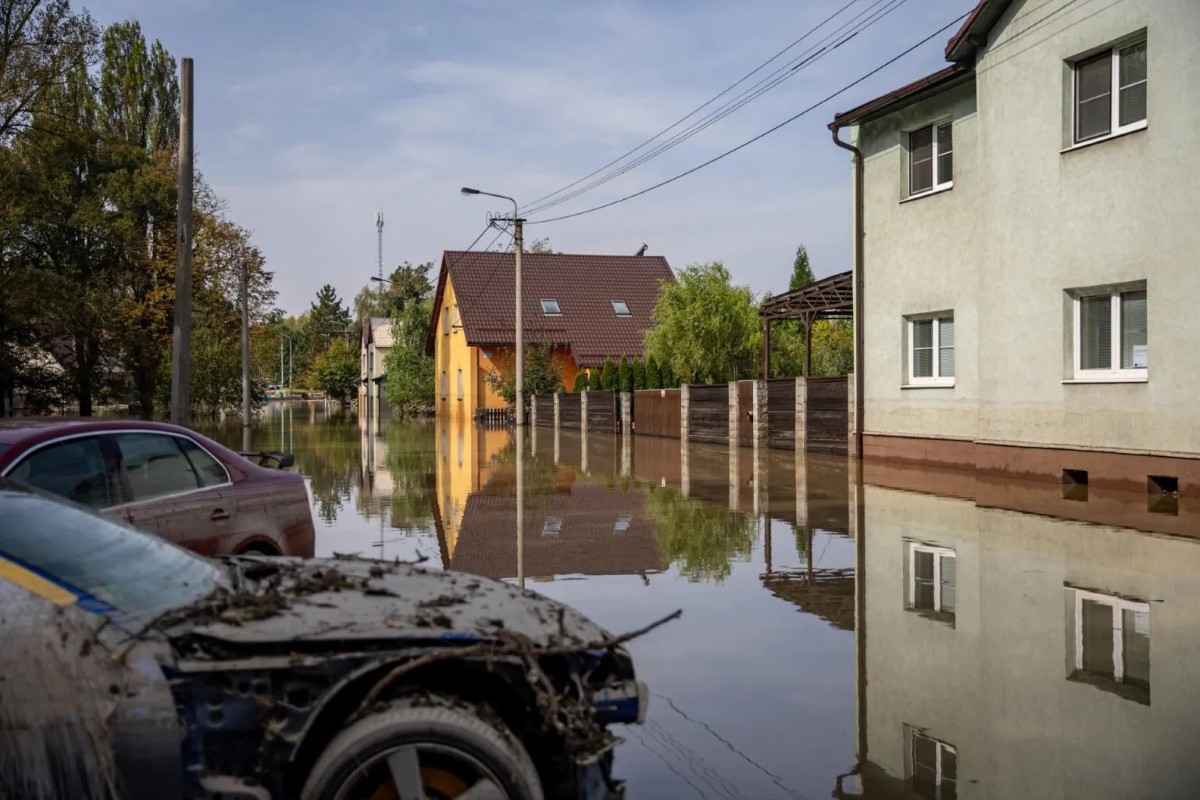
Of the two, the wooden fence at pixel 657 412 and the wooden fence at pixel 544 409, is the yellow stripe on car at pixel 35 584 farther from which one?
the wooden fence at pixel 544 409

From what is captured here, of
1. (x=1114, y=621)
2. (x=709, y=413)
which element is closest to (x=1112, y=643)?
(x=1114, y=621)

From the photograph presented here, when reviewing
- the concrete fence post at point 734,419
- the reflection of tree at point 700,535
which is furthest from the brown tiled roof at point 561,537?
the concrete fence post at point 734,419

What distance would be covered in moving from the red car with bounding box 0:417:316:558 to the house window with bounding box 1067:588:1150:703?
4.95m

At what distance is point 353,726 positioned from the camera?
345cm

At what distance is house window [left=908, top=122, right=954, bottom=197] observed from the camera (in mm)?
19781

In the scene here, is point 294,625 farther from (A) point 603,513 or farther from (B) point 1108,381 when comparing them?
(B) point 1108,381

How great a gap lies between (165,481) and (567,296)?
158ft

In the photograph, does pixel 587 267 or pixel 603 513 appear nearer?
pixel 603 513

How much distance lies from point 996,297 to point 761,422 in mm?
9989

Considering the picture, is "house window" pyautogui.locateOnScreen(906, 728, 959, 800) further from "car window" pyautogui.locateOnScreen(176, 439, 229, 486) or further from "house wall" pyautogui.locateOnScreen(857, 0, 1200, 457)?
"house wall" pyautogui.locateOnScreen(857, 0, 1200, 457)

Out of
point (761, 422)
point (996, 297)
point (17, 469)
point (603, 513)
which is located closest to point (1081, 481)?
point (996, 297)

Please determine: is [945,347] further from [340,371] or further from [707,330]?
[340,371]

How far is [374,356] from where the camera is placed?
323ft

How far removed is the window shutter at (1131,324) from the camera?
1505 centimetres
